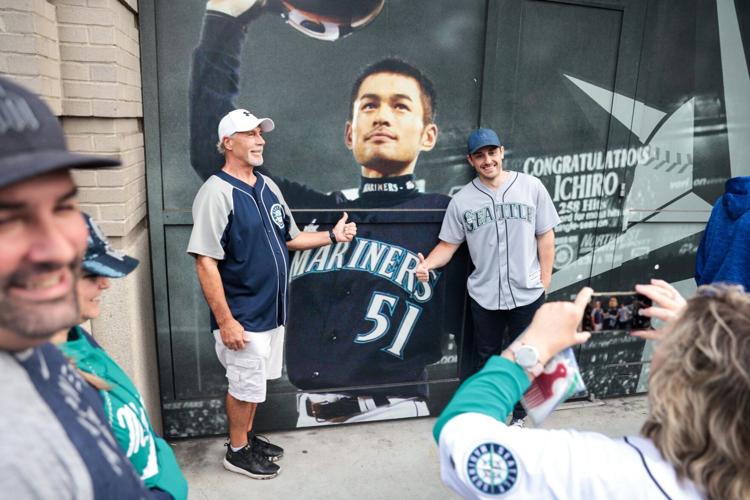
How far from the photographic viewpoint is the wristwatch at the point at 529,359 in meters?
1.27

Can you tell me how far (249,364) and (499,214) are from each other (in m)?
1.88

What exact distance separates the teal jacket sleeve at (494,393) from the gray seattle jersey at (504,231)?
2.40 metres

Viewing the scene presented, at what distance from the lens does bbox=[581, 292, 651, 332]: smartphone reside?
1527 mm

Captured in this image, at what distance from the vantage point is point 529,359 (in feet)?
4.17

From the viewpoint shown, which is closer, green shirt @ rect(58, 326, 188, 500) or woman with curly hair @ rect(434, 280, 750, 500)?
woman with curly hair @ rect(434, 280, 750, 500)

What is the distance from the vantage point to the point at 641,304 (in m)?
1.62

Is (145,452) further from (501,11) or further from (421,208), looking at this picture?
(501,11)

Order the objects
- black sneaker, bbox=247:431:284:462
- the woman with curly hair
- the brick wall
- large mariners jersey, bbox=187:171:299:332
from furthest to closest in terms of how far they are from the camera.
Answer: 1. black sneaker, bbox=247:431:284:462
2. large mariners jersey, bbox=187:171:299:332
3. the brick wall
4. the woman with curly hair

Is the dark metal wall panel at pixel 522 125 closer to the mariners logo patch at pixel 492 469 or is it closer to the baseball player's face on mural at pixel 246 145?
the baseball player's face on mural at pixel 246 145

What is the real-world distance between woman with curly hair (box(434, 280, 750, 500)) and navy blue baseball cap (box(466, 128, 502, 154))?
2324mm

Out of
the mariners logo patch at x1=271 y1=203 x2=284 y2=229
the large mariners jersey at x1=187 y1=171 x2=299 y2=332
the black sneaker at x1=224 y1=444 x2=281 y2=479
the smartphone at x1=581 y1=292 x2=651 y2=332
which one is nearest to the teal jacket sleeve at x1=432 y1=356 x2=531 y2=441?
the smartphone at x1=581 y1=292 x2=651 y2=332

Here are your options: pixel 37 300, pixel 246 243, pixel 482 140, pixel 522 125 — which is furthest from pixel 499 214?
pixel 37 300

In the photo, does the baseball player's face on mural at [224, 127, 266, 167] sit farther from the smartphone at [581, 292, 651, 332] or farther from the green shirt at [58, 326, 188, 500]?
the smartphone at [581, 292, 651, 332]

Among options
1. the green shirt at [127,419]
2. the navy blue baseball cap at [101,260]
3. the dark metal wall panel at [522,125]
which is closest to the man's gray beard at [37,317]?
the green shirt at [127,419]
